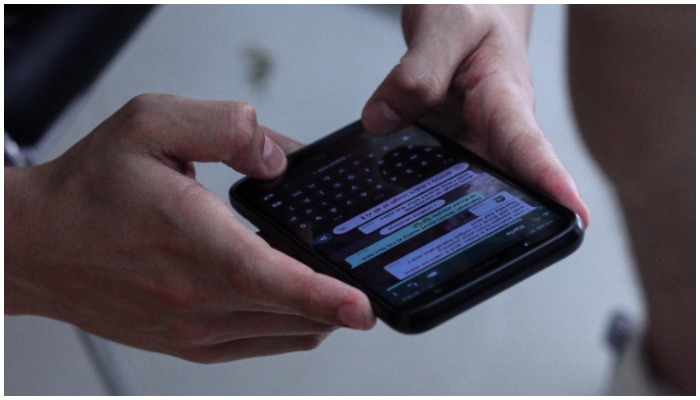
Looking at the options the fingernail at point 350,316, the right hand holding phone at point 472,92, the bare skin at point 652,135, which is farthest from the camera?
the bare skin at point 652,135

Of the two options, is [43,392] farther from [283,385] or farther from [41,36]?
[41,36]

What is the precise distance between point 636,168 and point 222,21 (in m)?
0.44

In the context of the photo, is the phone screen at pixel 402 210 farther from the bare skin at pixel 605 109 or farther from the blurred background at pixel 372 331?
the blurred background at pixel 372 331

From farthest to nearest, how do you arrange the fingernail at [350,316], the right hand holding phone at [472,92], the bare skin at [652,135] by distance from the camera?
the bare skin at [652,135], the right hand holding phone at [472,92], the fingernail at [350,316]

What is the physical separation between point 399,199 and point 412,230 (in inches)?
1.4

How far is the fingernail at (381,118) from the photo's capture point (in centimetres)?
56

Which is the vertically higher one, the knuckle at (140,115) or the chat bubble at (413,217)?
the knuckle at (140,115)

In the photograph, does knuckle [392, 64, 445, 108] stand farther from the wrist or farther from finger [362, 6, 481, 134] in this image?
the wrist

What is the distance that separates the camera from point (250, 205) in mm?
514

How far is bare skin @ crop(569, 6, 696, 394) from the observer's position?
0.67m

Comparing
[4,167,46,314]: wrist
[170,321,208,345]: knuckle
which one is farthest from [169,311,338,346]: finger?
[4,167,46,314]: wrist

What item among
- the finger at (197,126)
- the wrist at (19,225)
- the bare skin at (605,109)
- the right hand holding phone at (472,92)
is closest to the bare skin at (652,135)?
the bare skin at (605,109)

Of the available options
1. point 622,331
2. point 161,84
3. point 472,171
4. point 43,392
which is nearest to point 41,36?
point 161,84

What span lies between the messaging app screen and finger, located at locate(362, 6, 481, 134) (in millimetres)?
12
